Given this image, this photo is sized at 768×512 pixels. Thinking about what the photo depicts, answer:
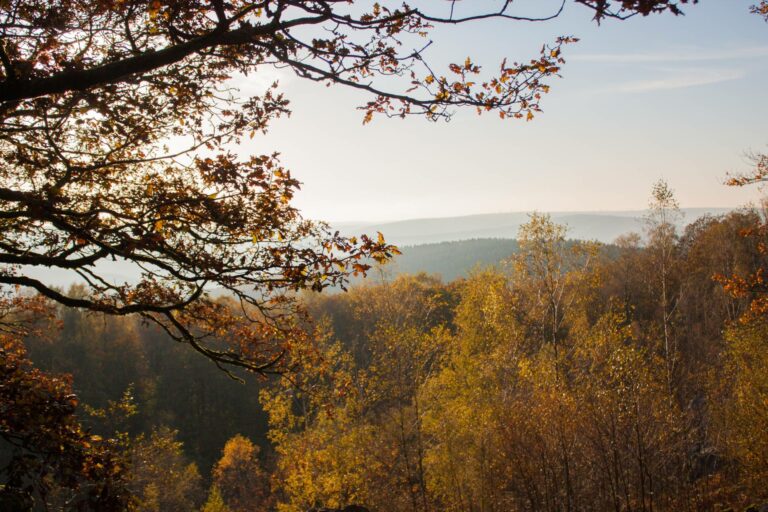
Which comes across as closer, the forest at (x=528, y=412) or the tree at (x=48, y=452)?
the tree at (x=48, y=452)

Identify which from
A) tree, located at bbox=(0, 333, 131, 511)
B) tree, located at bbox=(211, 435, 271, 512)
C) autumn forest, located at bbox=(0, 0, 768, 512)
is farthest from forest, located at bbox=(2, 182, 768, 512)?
tree, located at bbox=(211, 435, 271, 512)

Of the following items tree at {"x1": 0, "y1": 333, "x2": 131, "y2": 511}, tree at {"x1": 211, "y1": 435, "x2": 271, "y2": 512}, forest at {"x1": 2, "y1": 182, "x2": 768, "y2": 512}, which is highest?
tree at {"x1": 0, "y1": 333, "x2": 131, "y2": 511}

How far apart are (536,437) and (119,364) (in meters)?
45.7

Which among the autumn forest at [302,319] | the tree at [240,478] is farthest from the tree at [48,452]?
the tree at [240,478]

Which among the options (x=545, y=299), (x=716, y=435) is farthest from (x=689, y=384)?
(x=545, y=299)

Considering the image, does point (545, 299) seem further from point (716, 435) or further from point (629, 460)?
point (716, 435)

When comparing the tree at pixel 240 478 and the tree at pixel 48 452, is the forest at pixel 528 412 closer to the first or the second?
the tree at pixel 48 452

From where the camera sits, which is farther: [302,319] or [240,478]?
[240,478]

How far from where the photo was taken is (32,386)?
3732 millimetres

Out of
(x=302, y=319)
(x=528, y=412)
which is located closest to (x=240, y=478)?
(x=528, y=412)

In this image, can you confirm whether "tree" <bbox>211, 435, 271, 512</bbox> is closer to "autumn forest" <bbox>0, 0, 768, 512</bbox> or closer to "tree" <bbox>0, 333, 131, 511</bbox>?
"autumn forest" <bbox>0, 0, 768, 512</bbox>

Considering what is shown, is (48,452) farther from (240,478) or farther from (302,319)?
(240,478)

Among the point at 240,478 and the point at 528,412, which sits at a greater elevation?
the point at 528,412

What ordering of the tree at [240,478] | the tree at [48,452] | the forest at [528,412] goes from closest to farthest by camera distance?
the tree at [48,452]
the forest at [528,412]
the tree at [240,478]
